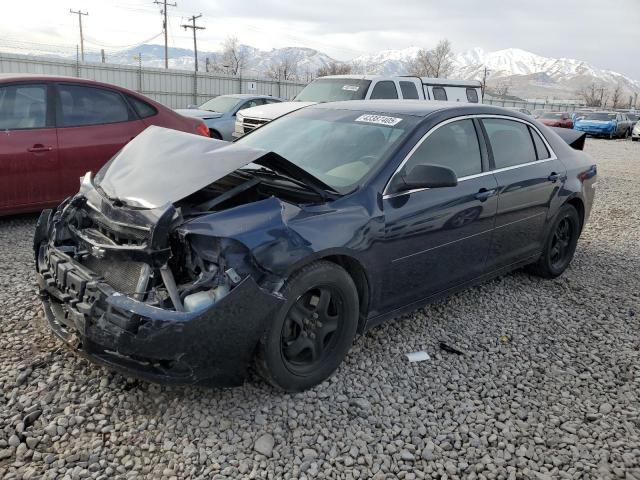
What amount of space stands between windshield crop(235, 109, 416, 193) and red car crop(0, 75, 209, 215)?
8.03 ft

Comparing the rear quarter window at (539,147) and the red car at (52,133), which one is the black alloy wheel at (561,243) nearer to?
the rear quarter window at (539,147)

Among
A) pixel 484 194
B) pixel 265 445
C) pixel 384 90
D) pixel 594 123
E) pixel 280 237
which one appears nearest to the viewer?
pixel 265 445

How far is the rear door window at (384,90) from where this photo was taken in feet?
33.8

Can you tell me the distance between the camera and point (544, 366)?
3590 millimetres

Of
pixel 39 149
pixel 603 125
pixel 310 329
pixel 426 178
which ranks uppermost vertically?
pixel 603 125

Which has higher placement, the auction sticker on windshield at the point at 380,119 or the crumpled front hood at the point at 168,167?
the auction sticker on windshield at the point at 380,119

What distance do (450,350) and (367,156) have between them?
1.44 m

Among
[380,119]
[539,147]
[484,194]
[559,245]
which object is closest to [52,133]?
[380,119]

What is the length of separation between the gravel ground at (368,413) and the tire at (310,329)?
152 millimetres

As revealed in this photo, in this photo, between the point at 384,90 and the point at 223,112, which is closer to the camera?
the point at 384,90

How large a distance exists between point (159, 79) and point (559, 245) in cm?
2519

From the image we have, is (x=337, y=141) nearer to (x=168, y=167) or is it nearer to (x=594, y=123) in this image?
(x=168, y=167)

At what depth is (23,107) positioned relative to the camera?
5.52 metres

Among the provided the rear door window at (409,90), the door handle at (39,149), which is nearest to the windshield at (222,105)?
the rear door window at (409,90)
